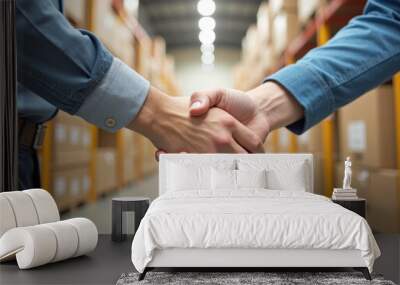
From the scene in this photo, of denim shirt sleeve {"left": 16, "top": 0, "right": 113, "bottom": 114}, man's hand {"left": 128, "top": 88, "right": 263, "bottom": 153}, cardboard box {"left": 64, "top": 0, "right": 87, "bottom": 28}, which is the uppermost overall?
cardboard box {"left": 64, "top": 0, "right": 87, "bottom": 28}

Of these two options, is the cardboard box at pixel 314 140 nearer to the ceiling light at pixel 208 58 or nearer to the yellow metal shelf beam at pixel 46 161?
the ceiling light at pixel 208 58

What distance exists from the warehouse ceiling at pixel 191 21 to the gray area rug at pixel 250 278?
2.00 metres

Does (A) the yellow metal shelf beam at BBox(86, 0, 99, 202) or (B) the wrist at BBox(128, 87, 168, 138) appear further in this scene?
(A) the yellow metal shelf beam at BBox(86, 0, 99, 202)

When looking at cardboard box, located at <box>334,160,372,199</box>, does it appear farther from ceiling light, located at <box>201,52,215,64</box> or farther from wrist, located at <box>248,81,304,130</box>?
ceiling light, located at <box>201,52,215,64</box>

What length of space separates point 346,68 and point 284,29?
162 centimetres

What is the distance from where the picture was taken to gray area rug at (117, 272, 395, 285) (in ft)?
5.82

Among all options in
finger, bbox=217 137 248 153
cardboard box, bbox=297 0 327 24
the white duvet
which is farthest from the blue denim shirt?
cardboard box, bbox=297 0 327 24

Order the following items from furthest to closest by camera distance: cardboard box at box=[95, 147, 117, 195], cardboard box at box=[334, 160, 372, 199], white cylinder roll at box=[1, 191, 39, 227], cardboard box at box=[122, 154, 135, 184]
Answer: cardboard box at box=[122, 154, 135, 184], cardboard box at box=[95, 147, 117, 195], cardboard box at box=[334, 160, 372, 199], white cylinder roll at box=[1, 191, 39, 227]

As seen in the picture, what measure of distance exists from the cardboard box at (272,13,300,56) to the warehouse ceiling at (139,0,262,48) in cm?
37

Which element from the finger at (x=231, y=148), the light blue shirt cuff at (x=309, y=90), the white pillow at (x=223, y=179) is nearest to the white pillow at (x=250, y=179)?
the white pillow at (x=223, y=179)

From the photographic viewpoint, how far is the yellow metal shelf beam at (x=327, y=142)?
11.0 feet

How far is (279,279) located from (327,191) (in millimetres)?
1569

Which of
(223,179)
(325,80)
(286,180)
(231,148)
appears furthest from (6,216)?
(325,80)

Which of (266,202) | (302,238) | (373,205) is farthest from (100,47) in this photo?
(373,205)
